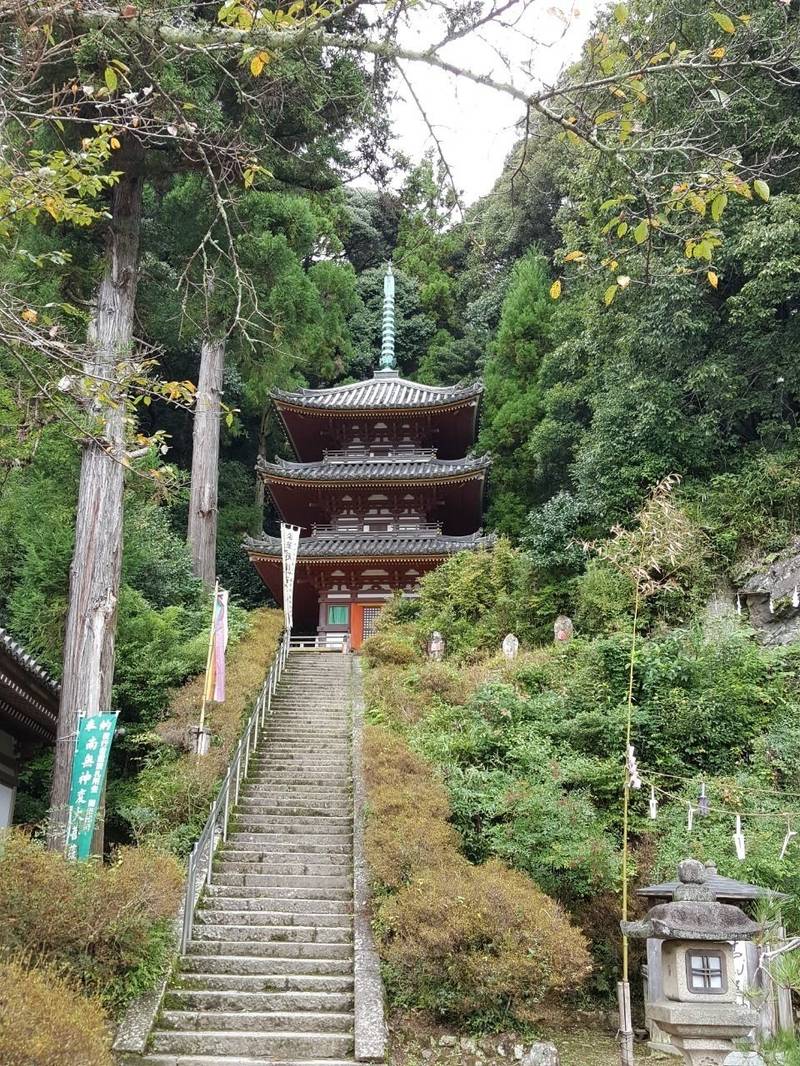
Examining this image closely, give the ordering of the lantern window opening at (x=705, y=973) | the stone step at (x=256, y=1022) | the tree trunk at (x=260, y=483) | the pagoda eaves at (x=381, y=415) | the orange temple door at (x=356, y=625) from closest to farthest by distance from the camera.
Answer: the lantern window opening at (x=705, y=973) → the stone step at (x=256, y=1022) → the orange temple door at (x=356, y=625) → the pagoda eaves at (x=381, y=415) → the tree trunk at (x=260, y=483)

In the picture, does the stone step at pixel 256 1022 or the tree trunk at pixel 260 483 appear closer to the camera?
the stone step at pixel 256 1022

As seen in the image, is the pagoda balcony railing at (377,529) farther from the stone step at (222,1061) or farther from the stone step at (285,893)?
the stone step at (222,1061)

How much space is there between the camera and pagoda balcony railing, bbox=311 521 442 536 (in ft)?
69.7

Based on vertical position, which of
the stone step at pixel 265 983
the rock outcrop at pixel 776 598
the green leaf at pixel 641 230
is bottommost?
the stone step at pixel 265 983

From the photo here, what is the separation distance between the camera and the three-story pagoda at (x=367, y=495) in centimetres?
1988

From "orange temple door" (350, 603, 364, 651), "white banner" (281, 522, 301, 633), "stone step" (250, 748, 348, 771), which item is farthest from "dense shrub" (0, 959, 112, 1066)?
"orange temple door" (350, 603, 364, 651)

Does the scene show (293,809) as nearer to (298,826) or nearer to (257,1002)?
(298,826)

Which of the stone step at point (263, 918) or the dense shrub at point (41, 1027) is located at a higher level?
the dense shrub at point (41, 1027)

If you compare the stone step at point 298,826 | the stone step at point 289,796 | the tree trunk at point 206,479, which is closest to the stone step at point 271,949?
the stone step at point 298,826

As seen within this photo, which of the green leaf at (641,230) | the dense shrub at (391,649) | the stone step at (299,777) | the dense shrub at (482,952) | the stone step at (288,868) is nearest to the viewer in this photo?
the green leaf at (641,230)

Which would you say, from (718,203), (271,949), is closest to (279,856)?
(271,949)

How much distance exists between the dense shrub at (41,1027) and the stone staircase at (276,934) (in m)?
1.75

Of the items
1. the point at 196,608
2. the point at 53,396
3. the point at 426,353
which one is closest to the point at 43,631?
the point at 196,608

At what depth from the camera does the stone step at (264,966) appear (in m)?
6.59
